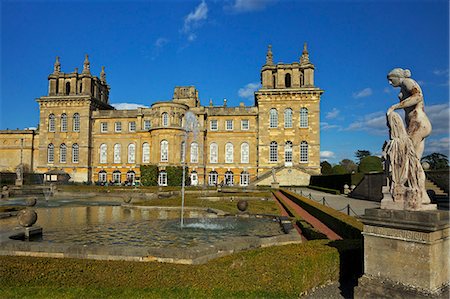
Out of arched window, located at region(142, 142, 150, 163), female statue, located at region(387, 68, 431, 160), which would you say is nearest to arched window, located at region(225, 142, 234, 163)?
arched window, located at region(142, 142, 150, 163)

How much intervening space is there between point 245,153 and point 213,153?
4.73m

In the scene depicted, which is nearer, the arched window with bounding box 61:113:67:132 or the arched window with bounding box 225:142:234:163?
the arched window with bounding box 225:142:234:163

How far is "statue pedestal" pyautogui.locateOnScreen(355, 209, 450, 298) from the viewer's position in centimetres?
449

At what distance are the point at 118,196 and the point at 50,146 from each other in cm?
3118

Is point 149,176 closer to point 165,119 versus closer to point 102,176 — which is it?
point 165,119

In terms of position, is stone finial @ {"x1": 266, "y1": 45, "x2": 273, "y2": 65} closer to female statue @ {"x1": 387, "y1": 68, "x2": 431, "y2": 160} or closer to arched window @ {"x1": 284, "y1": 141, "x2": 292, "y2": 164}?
arched window @ {"x1": 284, "y1": 141, "x2": 292, "y2": 164}

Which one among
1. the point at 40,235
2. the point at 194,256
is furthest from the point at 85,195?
the point at 194,256

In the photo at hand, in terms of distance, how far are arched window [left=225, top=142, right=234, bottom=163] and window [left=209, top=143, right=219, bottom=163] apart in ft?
4.56

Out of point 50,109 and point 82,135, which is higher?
point 50,109

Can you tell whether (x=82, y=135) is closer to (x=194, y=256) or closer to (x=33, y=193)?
(x=33, y=193)

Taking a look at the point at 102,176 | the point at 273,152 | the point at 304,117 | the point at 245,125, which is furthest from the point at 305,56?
the point at 102,176

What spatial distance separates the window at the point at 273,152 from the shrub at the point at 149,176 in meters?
16.1

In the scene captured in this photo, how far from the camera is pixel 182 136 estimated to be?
4478 cm

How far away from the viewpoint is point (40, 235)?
980 centimetres
